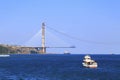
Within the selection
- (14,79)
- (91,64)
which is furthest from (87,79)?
(91,64)

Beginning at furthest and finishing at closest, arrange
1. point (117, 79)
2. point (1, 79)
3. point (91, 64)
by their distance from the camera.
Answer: point (91, 64) < point (117, 79) < point (1, 79)

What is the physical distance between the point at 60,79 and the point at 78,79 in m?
2.91

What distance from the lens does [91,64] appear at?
130625mm

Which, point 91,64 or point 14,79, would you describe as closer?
point 14,79

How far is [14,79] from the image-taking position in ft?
251

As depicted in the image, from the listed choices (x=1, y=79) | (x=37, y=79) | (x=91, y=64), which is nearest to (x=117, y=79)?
(x=37, y=79)

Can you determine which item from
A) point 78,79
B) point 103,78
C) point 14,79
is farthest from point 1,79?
point 103,78

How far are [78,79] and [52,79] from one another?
4.21m

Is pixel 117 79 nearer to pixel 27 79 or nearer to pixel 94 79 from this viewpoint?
pixel 94 79

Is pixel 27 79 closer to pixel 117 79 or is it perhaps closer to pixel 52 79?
pixel 52 79

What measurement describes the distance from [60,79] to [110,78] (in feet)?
30.1

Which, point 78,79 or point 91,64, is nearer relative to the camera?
point 78,79

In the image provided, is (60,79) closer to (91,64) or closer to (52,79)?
(52,79)

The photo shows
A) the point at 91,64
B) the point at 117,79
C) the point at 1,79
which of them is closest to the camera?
the point at 1,79
